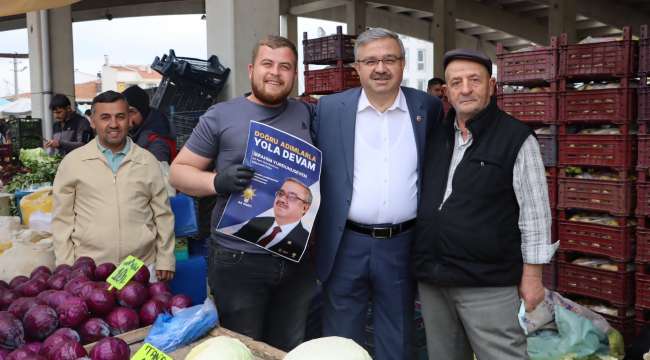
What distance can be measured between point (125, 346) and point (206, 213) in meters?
Answer: 2.90

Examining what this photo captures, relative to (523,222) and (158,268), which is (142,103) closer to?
(158,268)

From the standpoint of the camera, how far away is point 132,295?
2.23 m

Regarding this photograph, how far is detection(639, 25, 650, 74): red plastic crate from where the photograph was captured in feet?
14.8

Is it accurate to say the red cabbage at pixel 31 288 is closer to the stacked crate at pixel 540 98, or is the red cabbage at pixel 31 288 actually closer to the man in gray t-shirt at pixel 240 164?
the man in gray t-shirt at pixel 240 164

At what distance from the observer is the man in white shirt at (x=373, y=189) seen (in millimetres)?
2535

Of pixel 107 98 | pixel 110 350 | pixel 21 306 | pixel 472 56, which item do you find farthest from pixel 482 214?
pixel 107 98

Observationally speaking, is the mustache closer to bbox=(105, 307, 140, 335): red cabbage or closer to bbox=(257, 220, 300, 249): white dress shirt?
bbox=(257, 220, 300, 249): white dress shirt

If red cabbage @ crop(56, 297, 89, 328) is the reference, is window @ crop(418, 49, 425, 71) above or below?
above

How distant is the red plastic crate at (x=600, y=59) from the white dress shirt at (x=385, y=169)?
2.94m

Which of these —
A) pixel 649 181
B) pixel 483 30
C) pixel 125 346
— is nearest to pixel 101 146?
pixel 125 346

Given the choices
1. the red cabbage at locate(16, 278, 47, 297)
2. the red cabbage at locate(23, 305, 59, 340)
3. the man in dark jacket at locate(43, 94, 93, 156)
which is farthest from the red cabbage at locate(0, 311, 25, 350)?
the man in dark jacket at locate(43, 94, 93, 156)

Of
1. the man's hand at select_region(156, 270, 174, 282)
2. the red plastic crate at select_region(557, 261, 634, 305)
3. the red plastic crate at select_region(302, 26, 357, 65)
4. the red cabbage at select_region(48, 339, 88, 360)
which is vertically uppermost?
the red plastic crate at select_region(302, 26, 357, 65)

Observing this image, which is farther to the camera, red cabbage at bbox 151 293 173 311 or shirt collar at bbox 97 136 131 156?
shirt collar at bbox 97 136 131 156

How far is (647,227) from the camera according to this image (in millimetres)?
4555
